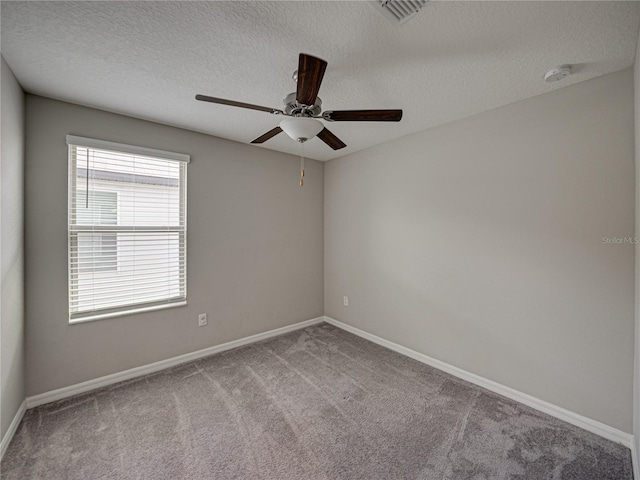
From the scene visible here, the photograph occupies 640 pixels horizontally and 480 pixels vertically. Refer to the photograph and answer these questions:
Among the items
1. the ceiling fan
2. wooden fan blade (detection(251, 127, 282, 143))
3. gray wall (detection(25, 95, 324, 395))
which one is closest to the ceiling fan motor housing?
the ceiling fan

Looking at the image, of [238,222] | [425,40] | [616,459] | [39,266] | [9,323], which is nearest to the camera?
[425,40]

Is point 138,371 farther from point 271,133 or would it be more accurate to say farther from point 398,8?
point 398,8

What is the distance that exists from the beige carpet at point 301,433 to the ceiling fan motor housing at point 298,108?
211 cm

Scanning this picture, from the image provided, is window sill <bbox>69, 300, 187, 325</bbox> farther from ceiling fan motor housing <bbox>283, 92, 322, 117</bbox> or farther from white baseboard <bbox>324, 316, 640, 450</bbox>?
white baseboard <bbox>324, 316, 640, 450</bbox>

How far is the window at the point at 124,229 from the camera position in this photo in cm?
232

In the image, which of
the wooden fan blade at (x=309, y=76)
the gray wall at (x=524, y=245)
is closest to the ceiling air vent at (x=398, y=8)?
the wooden fan blade at (x=309, y=76)

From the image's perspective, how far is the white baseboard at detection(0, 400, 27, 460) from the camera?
1.67 meters

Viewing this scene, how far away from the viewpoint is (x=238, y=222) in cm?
324

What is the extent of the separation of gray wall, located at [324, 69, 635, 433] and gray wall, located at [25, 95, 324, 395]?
1.15m

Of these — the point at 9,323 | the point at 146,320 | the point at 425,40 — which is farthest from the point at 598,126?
the point at 9,323

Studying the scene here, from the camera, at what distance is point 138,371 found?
2580mm

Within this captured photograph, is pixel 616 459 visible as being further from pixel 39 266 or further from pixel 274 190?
pixel 39 266

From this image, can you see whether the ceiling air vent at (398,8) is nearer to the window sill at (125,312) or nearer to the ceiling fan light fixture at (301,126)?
the ceiling fan light fixture at (301,126)

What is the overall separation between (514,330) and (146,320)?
10.8 ft
